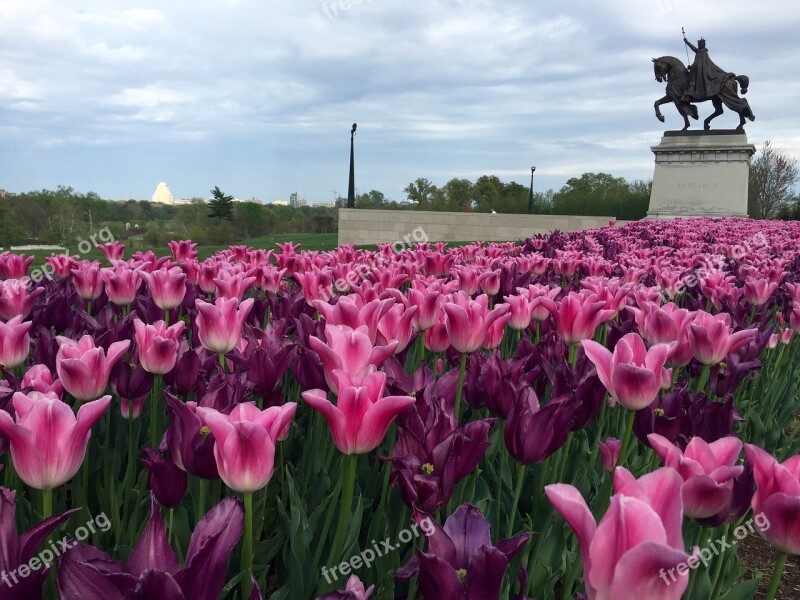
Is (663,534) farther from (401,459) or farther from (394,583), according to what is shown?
(394,583)

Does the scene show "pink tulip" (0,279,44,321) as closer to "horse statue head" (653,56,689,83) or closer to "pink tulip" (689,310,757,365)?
"pink tulip" (689,310,757,365)

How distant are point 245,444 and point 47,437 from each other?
43 centimetres

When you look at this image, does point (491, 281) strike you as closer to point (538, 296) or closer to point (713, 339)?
point (538, 296)

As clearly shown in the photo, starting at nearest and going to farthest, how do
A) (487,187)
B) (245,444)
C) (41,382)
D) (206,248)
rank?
1. (245,444)
2. (41,382)
3. (206,248)
4. (487,187)

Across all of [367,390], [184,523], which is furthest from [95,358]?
[367,390]

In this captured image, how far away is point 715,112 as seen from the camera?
128 ft

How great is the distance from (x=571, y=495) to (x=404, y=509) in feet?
3.28

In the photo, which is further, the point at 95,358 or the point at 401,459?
the point at 95,358

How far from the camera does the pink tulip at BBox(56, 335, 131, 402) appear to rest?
5.85 ft

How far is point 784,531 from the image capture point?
46.6 inches

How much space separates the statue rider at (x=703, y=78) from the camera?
38.3 metres

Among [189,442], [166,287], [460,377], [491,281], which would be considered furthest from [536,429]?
[491,281]

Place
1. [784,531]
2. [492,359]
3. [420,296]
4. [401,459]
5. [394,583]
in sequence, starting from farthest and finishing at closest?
[420,296] < [492,359] < [394,583] < [401,459] < [784,531]

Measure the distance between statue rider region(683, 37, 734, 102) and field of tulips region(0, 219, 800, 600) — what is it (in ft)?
132
